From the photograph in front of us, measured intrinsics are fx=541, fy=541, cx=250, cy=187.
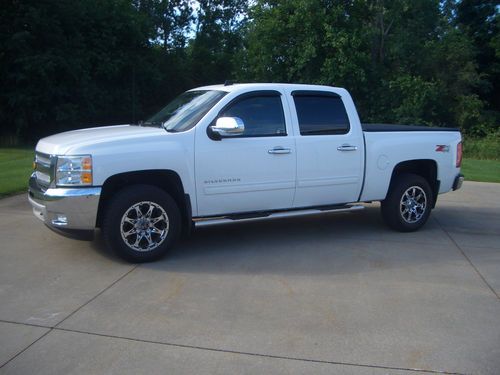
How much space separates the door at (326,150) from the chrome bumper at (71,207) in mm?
2471

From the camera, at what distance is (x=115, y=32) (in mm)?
24516

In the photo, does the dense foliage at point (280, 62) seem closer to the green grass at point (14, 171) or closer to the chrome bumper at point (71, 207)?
the green grass at point (14, 171)

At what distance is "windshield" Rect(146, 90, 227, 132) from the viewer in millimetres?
6246

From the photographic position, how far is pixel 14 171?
11.7m

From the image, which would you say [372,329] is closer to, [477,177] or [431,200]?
[431,200]

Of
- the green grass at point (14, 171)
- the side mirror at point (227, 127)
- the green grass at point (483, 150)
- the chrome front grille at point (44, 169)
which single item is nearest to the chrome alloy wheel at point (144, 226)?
the chrome front grille at point (44, 169)

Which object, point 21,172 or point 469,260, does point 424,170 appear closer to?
point 469,260

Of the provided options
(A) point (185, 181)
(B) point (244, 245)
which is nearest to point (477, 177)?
(B) point (244, 245)

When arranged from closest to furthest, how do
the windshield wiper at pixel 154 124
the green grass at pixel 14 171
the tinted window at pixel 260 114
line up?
the tinted window at pixel 260 114
the windshield wiper at pixel 154 124
the green grass at pixel 14 171

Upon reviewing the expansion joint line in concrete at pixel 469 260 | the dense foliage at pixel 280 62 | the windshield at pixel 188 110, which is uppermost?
the dense foliage at pixel 280 62

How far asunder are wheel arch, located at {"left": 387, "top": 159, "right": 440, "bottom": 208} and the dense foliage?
16540mm

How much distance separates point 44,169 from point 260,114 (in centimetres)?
255

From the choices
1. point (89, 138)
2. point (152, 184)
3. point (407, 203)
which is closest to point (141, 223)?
point (152, 184)

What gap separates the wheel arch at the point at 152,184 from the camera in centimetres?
578
